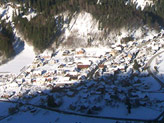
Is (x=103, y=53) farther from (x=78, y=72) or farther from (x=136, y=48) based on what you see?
(x=78, y=72)

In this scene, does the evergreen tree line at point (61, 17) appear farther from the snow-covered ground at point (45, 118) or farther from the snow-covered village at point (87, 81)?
the snow-covered ground at point (45, 118)

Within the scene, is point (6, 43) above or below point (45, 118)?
above

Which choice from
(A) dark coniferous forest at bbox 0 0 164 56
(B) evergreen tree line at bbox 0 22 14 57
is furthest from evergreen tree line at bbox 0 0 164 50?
(B) evergreen tree line at bbox 0 22 14 57


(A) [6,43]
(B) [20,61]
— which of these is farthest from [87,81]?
(A) [6,43]

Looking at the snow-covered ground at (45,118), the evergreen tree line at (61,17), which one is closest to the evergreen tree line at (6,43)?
the evergreen tree line at (61,17)

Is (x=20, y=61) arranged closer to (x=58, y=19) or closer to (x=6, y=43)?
(x=6, y=43)

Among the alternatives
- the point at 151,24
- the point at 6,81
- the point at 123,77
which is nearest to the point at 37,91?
the point at 6,81

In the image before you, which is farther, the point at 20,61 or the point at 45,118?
the point at 20,61
